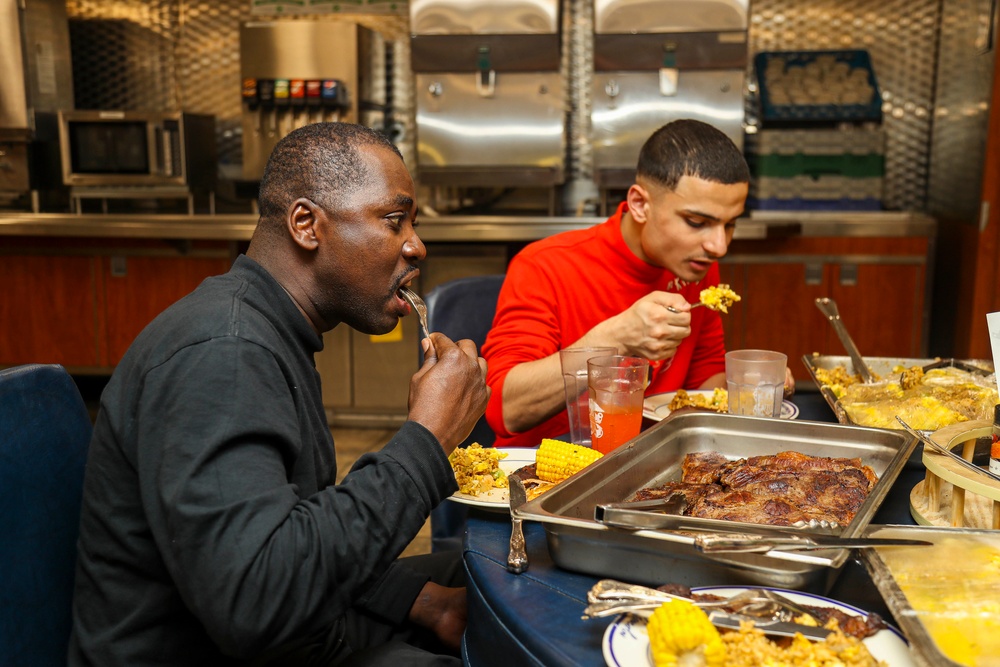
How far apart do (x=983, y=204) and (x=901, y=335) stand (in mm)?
847

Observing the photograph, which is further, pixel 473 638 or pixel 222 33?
pixel 222 33

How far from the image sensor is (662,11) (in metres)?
5.25

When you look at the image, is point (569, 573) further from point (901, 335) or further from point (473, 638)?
point (901, 335)

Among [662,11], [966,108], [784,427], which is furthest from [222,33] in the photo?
[784,427]

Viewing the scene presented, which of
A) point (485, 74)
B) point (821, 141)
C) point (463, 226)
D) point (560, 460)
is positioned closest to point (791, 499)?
point (560, 460)

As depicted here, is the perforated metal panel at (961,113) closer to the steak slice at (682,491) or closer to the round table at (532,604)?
the steak slice at (682,491)

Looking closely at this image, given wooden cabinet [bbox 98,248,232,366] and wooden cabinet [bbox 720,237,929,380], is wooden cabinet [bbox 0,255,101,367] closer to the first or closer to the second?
wooden cabinet [bbox 98,248,232,366]

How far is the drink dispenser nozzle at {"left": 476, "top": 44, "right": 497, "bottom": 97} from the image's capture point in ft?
17.7

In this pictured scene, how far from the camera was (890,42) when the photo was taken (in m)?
5.88

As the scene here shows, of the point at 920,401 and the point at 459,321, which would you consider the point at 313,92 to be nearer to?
the point at 459,321

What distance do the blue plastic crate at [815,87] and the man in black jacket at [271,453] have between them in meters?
4.51

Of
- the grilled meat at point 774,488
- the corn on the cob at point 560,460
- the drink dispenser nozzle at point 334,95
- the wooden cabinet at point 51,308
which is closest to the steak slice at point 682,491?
the grilled meat at point 774,488

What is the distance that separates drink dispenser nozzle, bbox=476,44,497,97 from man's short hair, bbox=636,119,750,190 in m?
3.37

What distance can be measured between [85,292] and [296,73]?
1880 mm
